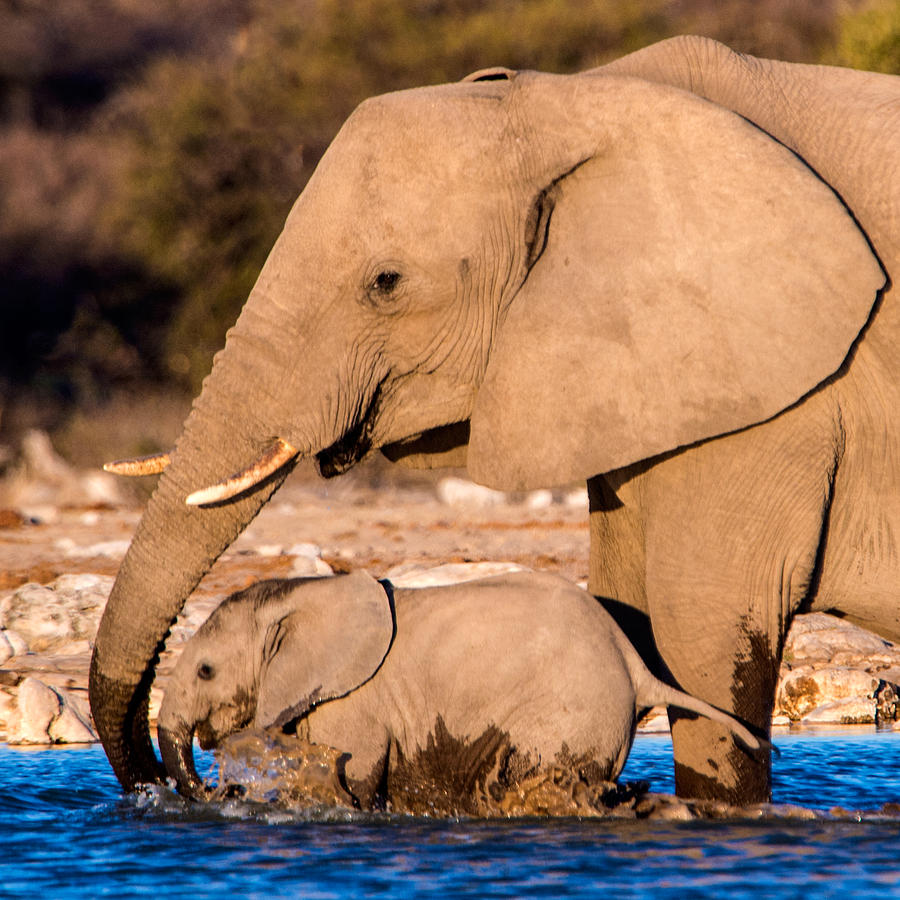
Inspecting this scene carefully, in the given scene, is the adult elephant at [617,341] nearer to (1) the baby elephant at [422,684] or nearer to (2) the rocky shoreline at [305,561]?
(1) the baby elephant at [422,684]

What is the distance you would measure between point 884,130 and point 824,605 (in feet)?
4.21

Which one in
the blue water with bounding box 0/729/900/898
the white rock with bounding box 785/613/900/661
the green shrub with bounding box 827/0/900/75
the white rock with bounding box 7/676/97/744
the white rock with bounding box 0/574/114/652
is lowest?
the blue water with bounding box 0/729/900/898

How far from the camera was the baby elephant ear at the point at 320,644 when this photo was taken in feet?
16.3

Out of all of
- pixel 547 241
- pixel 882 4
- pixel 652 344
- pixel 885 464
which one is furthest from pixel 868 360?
pixel 882 4

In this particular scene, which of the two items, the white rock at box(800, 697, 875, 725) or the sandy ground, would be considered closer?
the white rock at box(800, 697, 875, 725)

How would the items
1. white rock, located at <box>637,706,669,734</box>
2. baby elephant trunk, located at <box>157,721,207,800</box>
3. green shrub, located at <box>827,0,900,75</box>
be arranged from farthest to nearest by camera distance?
green shrub, located at <box>827,0,900,75</box>, white rock, located at <box>637,706,669,734</box>, baby elephant trunk, located at <box>157,721,207,800</box>

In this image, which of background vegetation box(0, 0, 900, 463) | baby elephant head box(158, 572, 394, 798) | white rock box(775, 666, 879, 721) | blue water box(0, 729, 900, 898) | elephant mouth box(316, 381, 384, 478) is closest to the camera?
blue water box(0, 729, 900, 898)

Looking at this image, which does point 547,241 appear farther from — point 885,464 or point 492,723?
point 492,723

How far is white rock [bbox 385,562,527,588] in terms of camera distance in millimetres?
8266

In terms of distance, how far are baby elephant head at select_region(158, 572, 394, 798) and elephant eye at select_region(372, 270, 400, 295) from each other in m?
1.07

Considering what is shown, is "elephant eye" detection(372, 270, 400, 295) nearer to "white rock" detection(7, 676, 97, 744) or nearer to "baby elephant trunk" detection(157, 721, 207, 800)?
"baby elephant trunk" detection(157, 721, 207, 800)

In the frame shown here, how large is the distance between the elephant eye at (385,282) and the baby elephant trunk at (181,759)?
1542 millimetres

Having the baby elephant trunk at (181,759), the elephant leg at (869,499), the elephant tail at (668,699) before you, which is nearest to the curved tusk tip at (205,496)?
the baby elephant trunk at (181,759)

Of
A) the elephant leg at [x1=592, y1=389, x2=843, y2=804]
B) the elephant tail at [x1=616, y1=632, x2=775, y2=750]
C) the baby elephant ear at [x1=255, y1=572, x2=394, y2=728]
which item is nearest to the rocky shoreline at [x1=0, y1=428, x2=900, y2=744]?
the baby elephant ear at [x1=255, y1=572, x2=394, y2=728]
